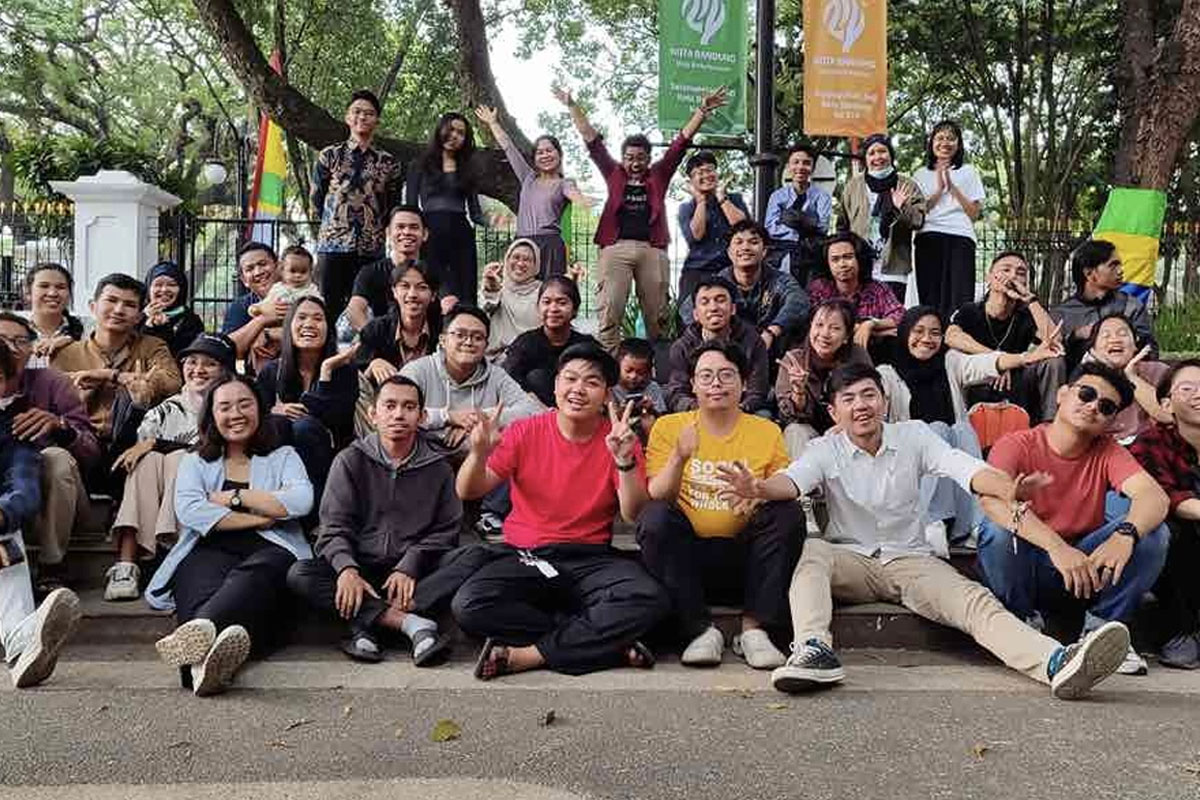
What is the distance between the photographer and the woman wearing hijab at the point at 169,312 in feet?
19.5

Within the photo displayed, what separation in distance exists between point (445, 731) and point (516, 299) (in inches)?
147

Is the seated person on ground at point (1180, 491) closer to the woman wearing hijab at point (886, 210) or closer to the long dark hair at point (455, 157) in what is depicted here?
the woman wearing hijab at point (886, 210)

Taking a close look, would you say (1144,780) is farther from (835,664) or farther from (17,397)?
(17,397)

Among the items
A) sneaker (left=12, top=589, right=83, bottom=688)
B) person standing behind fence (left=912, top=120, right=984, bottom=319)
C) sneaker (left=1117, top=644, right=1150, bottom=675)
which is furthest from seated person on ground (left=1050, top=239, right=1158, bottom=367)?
sneaker (left=12, top=589, right=83, bottom=688)

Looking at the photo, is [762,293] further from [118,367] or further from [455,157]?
[118,367]

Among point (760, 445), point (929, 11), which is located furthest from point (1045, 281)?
point (760, 445)

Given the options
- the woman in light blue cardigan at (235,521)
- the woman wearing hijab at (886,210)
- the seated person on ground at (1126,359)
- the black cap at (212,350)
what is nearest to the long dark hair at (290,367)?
the black cap at (212,350)

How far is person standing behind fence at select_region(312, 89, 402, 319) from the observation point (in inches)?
282

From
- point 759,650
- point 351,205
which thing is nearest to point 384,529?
point 759,650

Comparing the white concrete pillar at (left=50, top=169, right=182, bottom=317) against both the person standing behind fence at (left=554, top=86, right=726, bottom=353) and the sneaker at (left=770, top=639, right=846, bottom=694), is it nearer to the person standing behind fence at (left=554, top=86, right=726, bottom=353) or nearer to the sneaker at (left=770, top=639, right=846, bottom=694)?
the person standing behind fence at (left=554, top=86, right=726, bottom=353)

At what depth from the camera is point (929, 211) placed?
305 inches

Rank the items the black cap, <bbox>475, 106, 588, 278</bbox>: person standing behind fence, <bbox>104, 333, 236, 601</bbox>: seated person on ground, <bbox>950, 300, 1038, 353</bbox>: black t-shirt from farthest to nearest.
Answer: <bbox>475, 106, 588, 278</bbox>: person standing behind fence → <bbox>950, 300, 1038, 353</bbox>: black t-shirt → the black cap → <bbox>104, 333, 236, 601</bbox>: seated person on ground

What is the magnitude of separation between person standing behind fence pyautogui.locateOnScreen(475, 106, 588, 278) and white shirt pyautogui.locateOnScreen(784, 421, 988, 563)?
11.7ft

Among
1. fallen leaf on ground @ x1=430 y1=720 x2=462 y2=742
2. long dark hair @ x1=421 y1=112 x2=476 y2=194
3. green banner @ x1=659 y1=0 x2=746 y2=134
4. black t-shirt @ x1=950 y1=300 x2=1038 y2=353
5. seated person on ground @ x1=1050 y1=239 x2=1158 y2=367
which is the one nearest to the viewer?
fallen leaf on ground @ x1=430 y1=720 x2=462 y2=742
